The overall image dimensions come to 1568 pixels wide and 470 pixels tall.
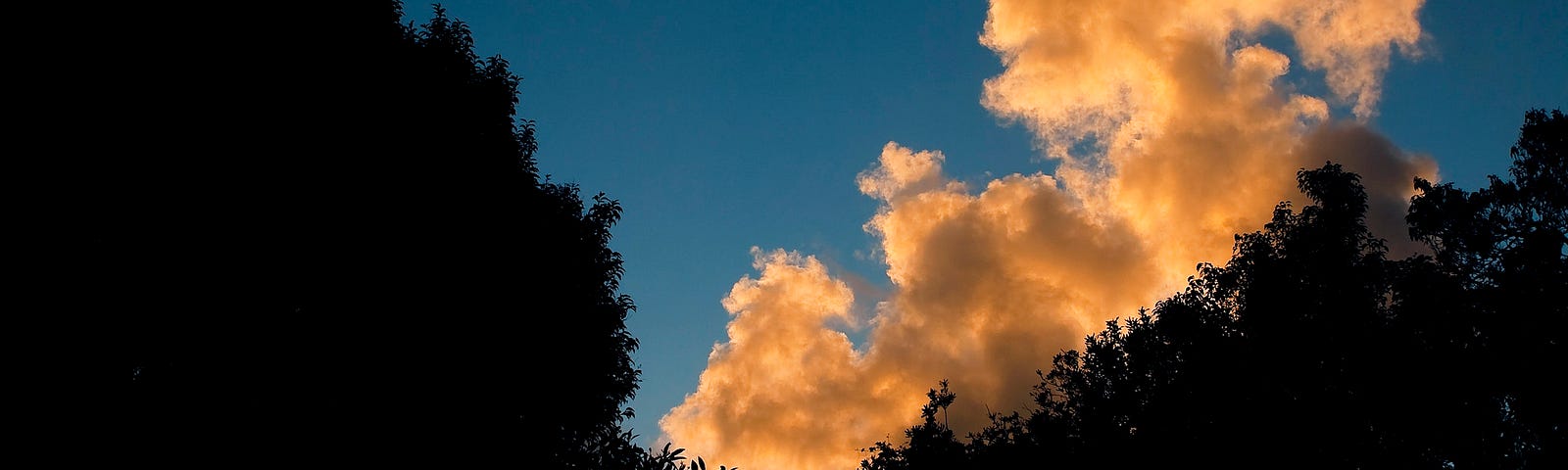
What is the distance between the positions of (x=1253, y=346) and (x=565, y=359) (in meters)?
30.6

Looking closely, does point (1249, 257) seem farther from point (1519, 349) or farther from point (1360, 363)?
point (1519, 349)

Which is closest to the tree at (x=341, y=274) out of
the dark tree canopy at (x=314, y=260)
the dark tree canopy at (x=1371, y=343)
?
the dark tree canopy at (x=314, y=260)

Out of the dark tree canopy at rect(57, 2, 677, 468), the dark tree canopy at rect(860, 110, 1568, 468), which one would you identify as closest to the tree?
the dark tree canopy at rect(57, 2, 677, 468)

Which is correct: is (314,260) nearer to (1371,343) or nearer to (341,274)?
(341,274)

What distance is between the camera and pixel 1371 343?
32.3 m

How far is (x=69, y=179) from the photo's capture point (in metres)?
11.0

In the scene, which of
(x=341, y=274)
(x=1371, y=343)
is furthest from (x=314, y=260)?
(x=1371, y=343)

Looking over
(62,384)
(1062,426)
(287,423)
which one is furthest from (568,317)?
(1062,426)

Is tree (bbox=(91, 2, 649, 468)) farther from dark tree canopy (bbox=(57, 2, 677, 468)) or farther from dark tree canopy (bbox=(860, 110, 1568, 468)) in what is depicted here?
dark tree canopy (bbox=(860, 110, 1568, 468))

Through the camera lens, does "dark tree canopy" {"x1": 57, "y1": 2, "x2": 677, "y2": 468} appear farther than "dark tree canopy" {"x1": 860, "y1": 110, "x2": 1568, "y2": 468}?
No

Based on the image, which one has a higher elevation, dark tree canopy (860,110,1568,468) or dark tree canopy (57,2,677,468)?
dark tree canopy (860,110,1568,468)

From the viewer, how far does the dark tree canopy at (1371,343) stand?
28375mm

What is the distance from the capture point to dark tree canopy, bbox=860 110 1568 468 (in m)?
28.4

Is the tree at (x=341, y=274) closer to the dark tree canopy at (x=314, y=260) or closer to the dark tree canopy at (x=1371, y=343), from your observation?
the dark tree canopy at (x=314, y=260)
